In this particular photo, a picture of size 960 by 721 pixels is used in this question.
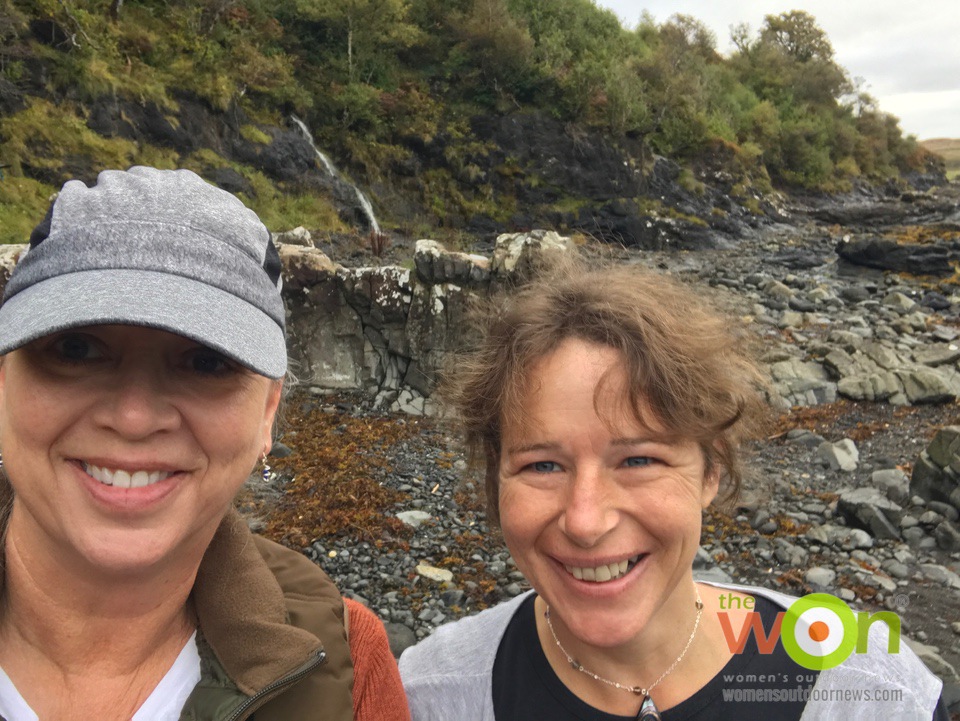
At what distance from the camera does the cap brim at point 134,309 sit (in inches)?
54.9

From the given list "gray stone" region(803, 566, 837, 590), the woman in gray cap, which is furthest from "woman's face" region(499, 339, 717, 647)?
"gray stone" region(803, 566, 837, 590)

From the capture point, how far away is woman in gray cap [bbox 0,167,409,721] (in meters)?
1.49

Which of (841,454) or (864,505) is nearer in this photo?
(864,505)

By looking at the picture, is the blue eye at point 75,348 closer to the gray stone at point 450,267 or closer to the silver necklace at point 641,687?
the silver necklace at point 641,687

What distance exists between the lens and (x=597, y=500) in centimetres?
196

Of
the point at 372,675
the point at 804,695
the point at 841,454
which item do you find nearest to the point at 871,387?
the point at 841,454

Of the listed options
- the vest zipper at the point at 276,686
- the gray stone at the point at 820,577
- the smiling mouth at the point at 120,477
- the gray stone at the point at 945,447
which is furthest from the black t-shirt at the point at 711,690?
the gray stone at the point at 945,447

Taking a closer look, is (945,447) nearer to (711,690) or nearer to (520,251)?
(520,251)

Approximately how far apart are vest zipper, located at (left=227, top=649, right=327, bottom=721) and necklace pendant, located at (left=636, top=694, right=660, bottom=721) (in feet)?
3.44

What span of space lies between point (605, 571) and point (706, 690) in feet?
1.78

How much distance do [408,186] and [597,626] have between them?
98.2 ft

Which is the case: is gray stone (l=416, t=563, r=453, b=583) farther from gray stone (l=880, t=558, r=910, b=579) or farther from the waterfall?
the waterfall

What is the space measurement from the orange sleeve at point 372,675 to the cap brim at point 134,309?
897 mm

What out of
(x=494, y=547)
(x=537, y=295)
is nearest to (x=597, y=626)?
(x=537, y=295)
